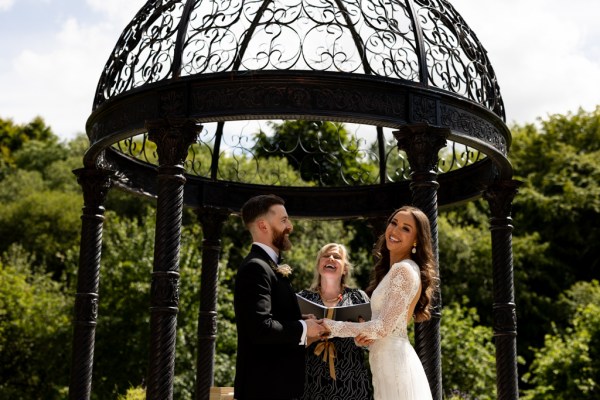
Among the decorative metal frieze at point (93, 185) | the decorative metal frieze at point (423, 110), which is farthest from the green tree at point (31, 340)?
the decorative metal frieze at point (423, 110)

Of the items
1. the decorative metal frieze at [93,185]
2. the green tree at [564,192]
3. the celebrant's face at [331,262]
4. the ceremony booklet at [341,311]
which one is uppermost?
the green tree at [564,192]

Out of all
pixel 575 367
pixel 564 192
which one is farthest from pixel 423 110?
pixel 564 192

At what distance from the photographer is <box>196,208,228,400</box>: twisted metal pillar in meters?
13.5

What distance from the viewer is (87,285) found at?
1160 cm

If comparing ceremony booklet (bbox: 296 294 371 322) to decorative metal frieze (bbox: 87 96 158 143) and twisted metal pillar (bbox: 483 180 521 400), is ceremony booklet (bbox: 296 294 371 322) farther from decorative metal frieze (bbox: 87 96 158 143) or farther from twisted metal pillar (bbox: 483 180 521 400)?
twisted metal pillar (bbox: 483 180 521 400)

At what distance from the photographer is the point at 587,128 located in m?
38.3

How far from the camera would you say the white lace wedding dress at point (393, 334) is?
6.31 meters

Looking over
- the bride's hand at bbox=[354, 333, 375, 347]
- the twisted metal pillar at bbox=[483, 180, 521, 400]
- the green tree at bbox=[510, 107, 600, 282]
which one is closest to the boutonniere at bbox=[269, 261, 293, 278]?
the bride's hand at bbox=[354, 333, 375, 347]

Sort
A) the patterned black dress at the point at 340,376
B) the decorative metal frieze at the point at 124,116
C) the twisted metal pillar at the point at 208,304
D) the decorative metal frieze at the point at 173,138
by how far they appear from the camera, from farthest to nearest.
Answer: the twisted metal pillar at the point at 208,304
the decorative metal frieze at the point at 124,116
the decorative metal frieze at the point at 173,138
the patterned black dress at the point at 340,376

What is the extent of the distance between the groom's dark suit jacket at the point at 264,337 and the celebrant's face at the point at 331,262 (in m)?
1.55

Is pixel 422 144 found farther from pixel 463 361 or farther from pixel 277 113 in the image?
pixel 463 361

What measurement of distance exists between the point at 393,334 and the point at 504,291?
19.5 feet

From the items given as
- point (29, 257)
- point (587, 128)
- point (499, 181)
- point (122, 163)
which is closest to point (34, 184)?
point (29, 257)

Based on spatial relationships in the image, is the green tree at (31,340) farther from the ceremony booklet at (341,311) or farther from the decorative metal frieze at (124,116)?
the ceremony booklet at (341,311)
